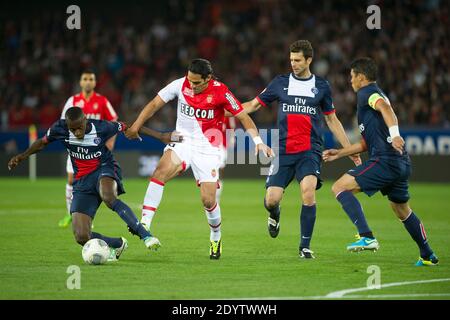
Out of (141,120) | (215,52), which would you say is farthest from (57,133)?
(215,52)

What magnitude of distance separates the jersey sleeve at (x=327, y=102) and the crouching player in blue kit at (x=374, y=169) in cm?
93

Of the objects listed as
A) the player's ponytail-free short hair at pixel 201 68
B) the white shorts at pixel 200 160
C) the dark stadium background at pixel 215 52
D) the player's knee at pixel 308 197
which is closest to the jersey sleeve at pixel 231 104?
the player's ponytail-free short hair at pixel 201 68

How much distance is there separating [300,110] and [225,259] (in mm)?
2052

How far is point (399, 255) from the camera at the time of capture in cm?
1048

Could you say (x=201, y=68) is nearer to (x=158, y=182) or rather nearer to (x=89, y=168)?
(x=158, y=182)

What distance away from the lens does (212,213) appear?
33.2ft

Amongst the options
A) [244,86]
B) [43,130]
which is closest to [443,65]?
[244,86]

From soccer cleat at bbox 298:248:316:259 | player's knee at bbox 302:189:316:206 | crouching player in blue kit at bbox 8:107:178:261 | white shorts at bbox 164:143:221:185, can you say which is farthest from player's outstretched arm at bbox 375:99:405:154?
crouching player in blue kit at bbox 8:107:178:261

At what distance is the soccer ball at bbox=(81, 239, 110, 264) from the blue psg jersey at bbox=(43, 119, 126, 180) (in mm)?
1027

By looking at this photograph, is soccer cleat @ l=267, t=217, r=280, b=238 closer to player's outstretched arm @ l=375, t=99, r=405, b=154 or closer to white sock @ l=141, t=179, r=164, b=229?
white sock @ l=141, t=179, r=164, b=229

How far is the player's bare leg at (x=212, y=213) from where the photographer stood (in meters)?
10.1

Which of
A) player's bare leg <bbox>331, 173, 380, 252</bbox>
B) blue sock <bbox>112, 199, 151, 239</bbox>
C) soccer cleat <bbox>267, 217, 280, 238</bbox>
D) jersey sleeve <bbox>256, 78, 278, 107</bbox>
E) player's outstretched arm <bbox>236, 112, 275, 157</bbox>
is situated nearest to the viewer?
player's bare leg <bbox>331, 173, 380, 252</bbox>

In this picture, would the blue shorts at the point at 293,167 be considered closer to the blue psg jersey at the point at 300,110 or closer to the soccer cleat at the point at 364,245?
the blue psg jersey at the point at 300,110

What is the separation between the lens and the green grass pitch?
7.79m
